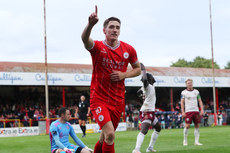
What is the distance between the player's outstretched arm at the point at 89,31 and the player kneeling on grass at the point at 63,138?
237 centimetres

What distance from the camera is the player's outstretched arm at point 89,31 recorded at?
18.2ft

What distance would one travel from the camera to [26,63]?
33188mm

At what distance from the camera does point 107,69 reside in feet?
20.9

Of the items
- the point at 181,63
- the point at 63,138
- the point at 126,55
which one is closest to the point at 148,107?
the point at 63,138

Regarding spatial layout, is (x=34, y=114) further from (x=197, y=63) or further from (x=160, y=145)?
(x=197, y=63)

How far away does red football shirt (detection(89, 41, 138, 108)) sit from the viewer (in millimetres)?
6332

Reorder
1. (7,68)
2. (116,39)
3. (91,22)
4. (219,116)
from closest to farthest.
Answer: (91,22) → (116,39) → (7,68) → (219,116)

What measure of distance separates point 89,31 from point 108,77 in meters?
0.92

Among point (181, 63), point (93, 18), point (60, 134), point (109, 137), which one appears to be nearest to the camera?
point (93, 18)

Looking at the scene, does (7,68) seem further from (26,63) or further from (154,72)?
(154,72)

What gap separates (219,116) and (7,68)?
60.1 ft

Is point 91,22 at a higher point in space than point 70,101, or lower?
higher

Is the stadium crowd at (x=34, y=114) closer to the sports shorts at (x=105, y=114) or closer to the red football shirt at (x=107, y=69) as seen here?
the sports shorts at (x=105, y=114)

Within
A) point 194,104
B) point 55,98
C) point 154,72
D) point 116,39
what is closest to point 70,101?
point 55,98
